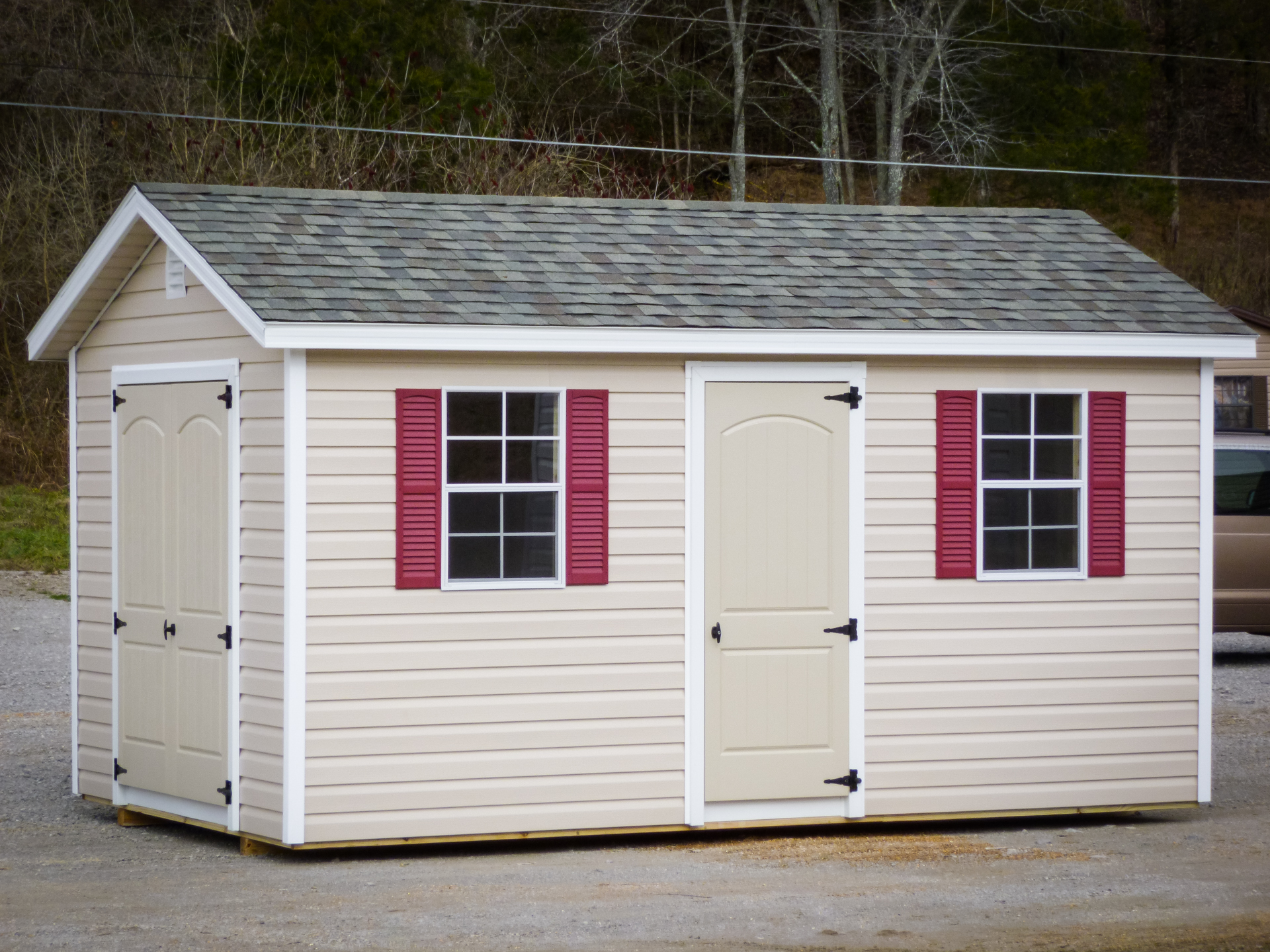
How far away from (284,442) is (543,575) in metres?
1.37

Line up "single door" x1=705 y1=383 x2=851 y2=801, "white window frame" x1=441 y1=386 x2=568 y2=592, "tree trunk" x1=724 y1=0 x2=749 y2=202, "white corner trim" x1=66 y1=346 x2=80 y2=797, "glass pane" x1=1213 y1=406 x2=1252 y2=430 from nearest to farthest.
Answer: "white window frame" x1=441 y1=386 x2=568 y2=592 < "single door" x1=705 y1=383 x2=851 y2=801 < "white corner trim" x1=66 y1=346 x2=80 y2=797 < "glass pane" x1=1213 y1=406 x2=1252 y2=430 < "tree trunk" x1=724 y1=0 x2=749 y2=202

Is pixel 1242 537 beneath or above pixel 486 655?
Result: above

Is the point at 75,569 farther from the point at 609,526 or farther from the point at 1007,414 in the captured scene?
the point at 1007,414

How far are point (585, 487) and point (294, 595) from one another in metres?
1.46

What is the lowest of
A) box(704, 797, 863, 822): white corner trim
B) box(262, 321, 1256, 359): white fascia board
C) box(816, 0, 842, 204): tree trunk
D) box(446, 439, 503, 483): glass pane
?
box(704, 797, 863, 822): white corner trim

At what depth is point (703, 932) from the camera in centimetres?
572

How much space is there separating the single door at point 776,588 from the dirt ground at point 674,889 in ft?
1.49

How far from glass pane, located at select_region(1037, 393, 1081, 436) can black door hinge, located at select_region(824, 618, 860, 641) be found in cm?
141

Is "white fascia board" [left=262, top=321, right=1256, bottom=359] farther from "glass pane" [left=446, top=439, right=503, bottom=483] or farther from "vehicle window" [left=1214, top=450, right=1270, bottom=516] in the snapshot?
"vehicle window" [left=1214, top=450, right=1270, bottom=516]

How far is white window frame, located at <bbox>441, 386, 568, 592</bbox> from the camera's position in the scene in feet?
22.8

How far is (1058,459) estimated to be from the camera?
7668 mm

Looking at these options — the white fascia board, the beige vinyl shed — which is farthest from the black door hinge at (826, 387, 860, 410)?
the white fascia board

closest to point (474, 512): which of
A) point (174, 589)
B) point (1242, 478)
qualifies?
point (174, 589)

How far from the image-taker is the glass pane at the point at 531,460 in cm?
705
